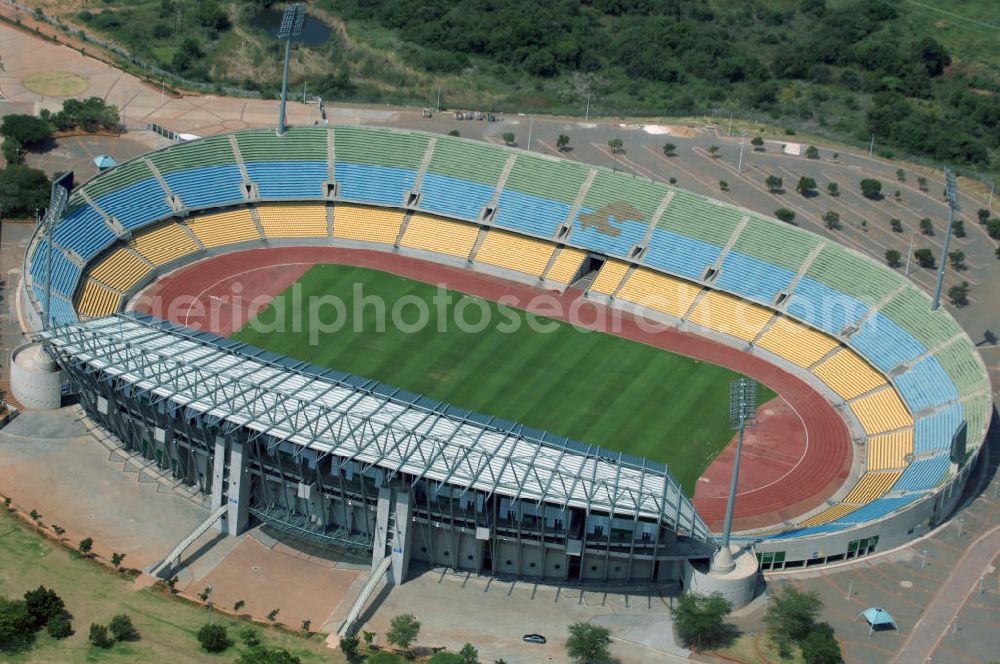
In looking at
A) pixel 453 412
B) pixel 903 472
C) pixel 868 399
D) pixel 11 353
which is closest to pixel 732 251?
pixel 868 399

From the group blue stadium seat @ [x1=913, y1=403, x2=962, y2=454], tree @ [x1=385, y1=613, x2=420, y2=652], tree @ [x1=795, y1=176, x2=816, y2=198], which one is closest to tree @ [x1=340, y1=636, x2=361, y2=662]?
tree @ [x1=385, y1=613, x2=420, y2=652]

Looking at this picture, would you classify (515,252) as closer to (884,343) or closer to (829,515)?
(884,343)

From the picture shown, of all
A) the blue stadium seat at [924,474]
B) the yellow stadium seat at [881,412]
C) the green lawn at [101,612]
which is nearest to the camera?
the green lawn at [101,612]

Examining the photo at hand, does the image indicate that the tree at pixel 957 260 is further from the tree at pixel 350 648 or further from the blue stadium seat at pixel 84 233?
the blue stadium seat at pixel 84 233

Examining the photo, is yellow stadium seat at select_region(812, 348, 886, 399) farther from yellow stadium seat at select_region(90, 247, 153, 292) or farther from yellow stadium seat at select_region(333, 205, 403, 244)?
yellow stadium seat at select_region(90, 247, 153, 292)

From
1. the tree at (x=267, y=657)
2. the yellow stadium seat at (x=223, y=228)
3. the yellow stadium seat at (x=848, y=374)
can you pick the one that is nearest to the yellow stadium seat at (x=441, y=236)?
the yellow stadium seat at (x=223, y=228)

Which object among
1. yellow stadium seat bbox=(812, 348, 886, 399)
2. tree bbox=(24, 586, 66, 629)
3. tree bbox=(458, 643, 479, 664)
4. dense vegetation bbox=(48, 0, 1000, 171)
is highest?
dense vegetation bbox=(48, 0, 1000, 171)
